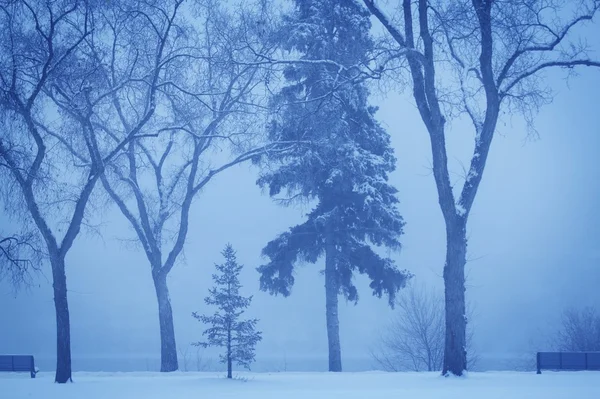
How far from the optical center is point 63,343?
13.3 m

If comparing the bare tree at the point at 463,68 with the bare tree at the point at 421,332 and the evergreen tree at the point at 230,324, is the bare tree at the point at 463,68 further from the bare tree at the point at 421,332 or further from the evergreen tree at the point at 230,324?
the bare tree at the point at 421,332

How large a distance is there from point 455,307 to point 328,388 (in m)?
3.25

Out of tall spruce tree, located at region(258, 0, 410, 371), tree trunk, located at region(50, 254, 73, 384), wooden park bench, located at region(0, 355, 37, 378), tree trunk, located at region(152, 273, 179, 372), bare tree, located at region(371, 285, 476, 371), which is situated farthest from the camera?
bare tree, located at region(371, 285, 476, 371)

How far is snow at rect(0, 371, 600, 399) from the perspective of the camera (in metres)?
9.52

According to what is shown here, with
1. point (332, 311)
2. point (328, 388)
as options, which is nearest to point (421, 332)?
point (332, 311)

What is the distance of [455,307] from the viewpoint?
11.8 m

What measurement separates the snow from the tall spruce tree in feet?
20.2

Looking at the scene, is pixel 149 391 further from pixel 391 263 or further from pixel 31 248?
pixel 391 263

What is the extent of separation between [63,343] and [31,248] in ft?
8.70

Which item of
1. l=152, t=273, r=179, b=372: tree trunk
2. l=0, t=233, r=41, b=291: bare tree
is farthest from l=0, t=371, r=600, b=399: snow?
l=152, t=273, r=179, b=372: tree trunk

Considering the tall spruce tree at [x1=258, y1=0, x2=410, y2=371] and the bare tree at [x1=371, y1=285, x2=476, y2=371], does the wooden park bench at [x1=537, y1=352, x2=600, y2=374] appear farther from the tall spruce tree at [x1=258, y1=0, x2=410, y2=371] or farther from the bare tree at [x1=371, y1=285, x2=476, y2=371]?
the bare tree at [x1=371, y1=285, x2=476, y2=371]

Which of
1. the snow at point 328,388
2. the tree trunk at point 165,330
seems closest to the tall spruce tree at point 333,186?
the tree trunk at point 165,330

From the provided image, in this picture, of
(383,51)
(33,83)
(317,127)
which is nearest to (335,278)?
(317,127)

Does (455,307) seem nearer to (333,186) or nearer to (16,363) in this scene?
(333,186)
